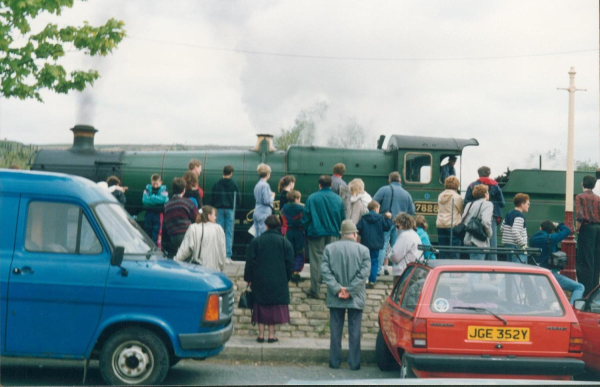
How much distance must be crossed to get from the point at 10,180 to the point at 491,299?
428cm

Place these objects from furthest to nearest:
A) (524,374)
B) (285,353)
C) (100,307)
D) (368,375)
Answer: (285,353) → (368,375) → (100,307) → (524,374)

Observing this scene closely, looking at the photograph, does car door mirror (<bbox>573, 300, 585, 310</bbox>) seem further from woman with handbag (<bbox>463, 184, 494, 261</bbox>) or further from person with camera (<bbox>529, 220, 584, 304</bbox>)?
woman with handbag (<bbox>463, 184, 494, 261</bbox>)

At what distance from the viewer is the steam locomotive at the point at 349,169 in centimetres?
1170

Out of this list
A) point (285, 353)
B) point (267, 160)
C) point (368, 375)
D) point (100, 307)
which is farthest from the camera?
point (267, 160)

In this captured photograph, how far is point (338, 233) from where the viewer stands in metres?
8.97

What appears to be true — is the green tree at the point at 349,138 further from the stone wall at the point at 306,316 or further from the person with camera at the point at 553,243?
the person with camera at the point at 553,243

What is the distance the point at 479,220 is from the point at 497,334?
3783 mm

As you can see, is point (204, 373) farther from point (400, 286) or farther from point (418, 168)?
point (418, 168)

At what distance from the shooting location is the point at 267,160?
497 inches

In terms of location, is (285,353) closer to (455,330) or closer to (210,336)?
(210,336)

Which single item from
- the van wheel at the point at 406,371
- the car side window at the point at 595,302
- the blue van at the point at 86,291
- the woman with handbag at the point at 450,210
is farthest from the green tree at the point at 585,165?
the blue van at the point at 86,291

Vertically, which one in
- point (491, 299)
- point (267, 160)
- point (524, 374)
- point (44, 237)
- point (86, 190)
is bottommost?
point (524, 374)

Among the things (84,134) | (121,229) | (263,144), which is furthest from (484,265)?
(263,144)

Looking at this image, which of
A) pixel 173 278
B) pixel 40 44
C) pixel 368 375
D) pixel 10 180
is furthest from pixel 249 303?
pixel 40 44
